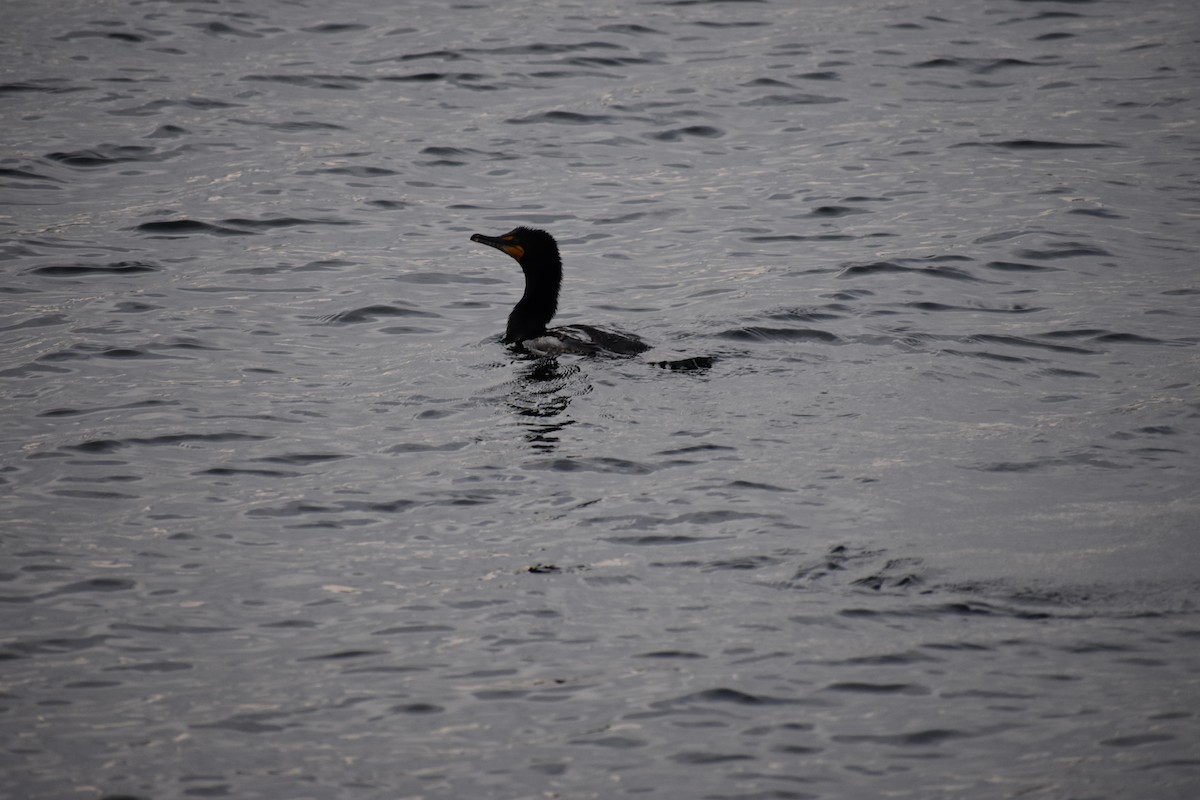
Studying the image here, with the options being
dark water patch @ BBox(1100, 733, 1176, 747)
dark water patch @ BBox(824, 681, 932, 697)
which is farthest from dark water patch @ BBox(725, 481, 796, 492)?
dark water patch @ BBox(1100, 733, 1176, 747)

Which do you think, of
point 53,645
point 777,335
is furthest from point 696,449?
point 53,645

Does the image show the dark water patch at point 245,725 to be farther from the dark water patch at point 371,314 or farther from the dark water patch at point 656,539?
the dark water patch at point 371,314

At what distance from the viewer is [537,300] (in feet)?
43.7

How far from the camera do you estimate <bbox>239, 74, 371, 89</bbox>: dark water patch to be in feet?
70.9

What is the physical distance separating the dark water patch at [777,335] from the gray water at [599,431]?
0.06m

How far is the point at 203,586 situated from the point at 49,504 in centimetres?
174

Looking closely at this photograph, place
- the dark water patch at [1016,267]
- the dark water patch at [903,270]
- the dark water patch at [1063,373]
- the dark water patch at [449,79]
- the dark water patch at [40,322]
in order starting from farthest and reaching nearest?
the dark water patch at [449,79] < the dark water patch at [1016,267] < the dark water patch at [903,270] < the dark water patch at [40,322] < the dark water patch at [1063,373]

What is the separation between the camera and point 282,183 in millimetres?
18047

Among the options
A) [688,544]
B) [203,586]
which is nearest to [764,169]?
[688,544]

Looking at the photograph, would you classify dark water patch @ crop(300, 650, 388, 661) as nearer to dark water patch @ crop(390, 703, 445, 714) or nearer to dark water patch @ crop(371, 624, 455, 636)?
dark water patch @ crop(371, 624, 455, 636)

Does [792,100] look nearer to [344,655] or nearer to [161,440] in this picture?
[161,440]

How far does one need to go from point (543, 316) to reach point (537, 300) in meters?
0.18

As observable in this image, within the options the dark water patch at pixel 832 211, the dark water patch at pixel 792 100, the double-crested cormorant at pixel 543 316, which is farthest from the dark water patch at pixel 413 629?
the dark water patch at pixel 792 100

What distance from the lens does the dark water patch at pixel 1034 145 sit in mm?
19391
